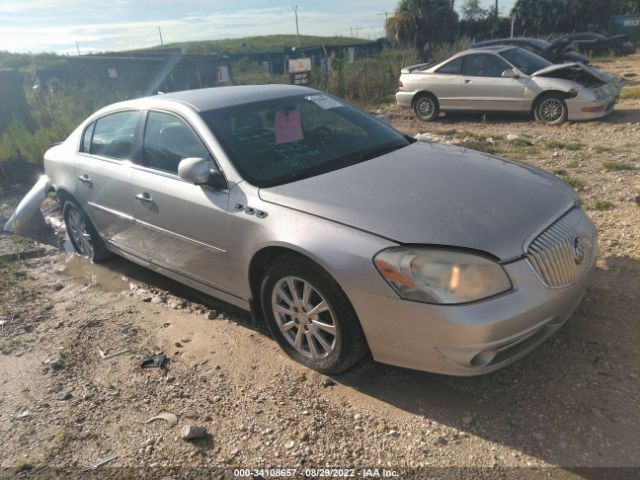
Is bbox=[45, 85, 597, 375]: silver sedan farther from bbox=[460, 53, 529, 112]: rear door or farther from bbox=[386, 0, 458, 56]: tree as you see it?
bbox=[386, 0, 458, 56]: tree

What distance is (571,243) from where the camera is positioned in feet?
9.06

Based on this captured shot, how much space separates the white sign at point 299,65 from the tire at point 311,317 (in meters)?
10.1

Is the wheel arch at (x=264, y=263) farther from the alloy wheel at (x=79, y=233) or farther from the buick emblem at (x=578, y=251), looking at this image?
the alloy wheel at (x=79, y=233)

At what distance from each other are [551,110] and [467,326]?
837 cm

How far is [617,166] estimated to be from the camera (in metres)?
6.35

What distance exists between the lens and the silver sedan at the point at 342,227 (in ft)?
8.11

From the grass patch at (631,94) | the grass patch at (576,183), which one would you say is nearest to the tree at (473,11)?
the grass patch at (631,94)

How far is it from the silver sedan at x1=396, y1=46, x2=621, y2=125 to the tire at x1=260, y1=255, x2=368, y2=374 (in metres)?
8.11

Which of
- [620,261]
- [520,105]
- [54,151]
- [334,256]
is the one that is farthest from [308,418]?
[520,105]

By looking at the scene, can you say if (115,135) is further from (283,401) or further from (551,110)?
(551,110)

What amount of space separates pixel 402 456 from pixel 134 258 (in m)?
2.92

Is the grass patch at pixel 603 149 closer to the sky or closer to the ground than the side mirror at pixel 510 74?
closer to the ground

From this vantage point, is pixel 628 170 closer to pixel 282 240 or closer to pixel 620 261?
pixel 620 261

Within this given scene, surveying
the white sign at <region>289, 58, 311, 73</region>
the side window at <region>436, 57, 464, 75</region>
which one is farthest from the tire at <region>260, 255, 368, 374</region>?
the white sign at <region>289, 58, 311, 73</region>
